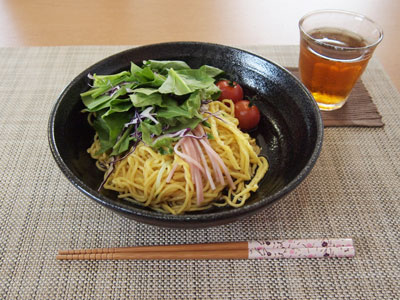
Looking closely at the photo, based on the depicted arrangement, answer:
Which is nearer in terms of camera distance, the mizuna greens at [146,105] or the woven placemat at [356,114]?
the mizuna greens at [146,105]

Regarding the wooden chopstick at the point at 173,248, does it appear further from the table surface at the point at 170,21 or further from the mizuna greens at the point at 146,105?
the table surface at the point at 170,21

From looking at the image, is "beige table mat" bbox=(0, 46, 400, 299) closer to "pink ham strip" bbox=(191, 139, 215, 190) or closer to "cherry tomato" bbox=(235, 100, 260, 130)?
"pink ham strip" bbox=(191, 139, 215, 190)

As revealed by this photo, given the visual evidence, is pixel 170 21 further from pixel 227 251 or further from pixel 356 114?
pixel 227 251

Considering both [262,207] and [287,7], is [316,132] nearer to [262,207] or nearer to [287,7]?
[262,207]

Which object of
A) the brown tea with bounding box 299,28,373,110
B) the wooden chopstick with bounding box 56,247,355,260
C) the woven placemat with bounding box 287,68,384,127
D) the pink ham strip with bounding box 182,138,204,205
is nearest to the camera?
the wooden chopstick with bounding box 56,247,355,260

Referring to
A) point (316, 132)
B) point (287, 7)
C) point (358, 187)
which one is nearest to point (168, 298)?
point (316, 132)

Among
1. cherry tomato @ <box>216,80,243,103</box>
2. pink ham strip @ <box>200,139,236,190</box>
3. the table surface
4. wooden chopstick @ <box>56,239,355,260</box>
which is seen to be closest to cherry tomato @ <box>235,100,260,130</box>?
cherry tomato @ <box>216,80,243,103</box>

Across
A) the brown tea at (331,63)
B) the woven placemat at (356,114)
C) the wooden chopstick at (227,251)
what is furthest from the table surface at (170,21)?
the wooden chopstick at (227,251)
